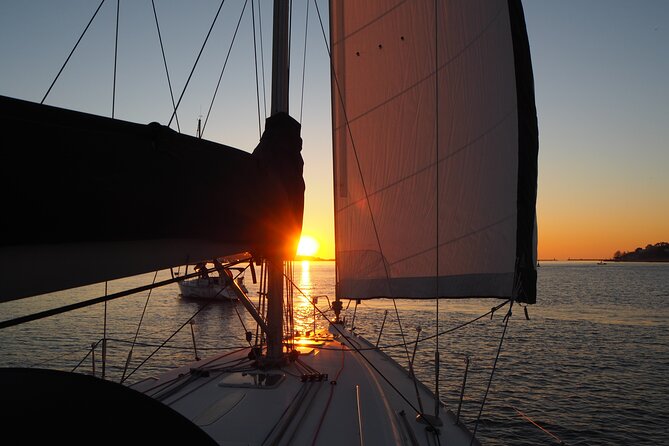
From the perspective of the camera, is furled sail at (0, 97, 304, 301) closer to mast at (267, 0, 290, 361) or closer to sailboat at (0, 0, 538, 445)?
sailboat at (0, 0, 538, 445)

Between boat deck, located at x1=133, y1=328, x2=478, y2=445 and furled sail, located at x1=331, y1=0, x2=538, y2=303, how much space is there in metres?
1.28

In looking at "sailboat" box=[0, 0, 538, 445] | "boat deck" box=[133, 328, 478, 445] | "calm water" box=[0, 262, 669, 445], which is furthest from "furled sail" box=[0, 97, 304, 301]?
"calm water" box=[0, 262, 669, 445]

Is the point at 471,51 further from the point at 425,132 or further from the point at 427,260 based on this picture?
the point at 427,260

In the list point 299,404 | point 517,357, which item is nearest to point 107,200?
point 299,404

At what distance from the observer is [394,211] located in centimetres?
637

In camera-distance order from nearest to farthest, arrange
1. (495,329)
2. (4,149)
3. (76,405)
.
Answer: (76,405) < (4,149) < (495,329)

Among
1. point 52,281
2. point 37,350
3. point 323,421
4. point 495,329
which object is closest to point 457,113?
point 323,421

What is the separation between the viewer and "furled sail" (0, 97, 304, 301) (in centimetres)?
177

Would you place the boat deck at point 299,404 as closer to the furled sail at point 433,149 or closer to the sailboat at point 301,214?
the sailboat at point 301,214

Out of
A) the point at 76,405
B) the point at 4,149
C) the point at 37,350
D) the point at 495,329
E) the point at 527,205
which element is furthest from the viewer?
the point at 495,329

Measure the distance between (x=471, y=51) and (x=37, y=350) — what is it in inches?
851

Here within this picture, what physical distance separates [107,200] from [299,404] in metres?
3.16

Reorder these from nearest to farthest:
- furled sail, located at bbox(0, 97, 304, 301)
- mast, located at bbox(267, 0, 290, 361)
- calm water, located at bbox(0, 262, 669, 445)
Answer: furled sail, located at bbox(0, 97, 304, 301), mast, located at bbox(267, 0, 290, 361), calm water, located at bbox(0, 262, 669, 445)

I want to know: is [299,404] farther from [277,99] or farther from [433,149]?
[433,149]
